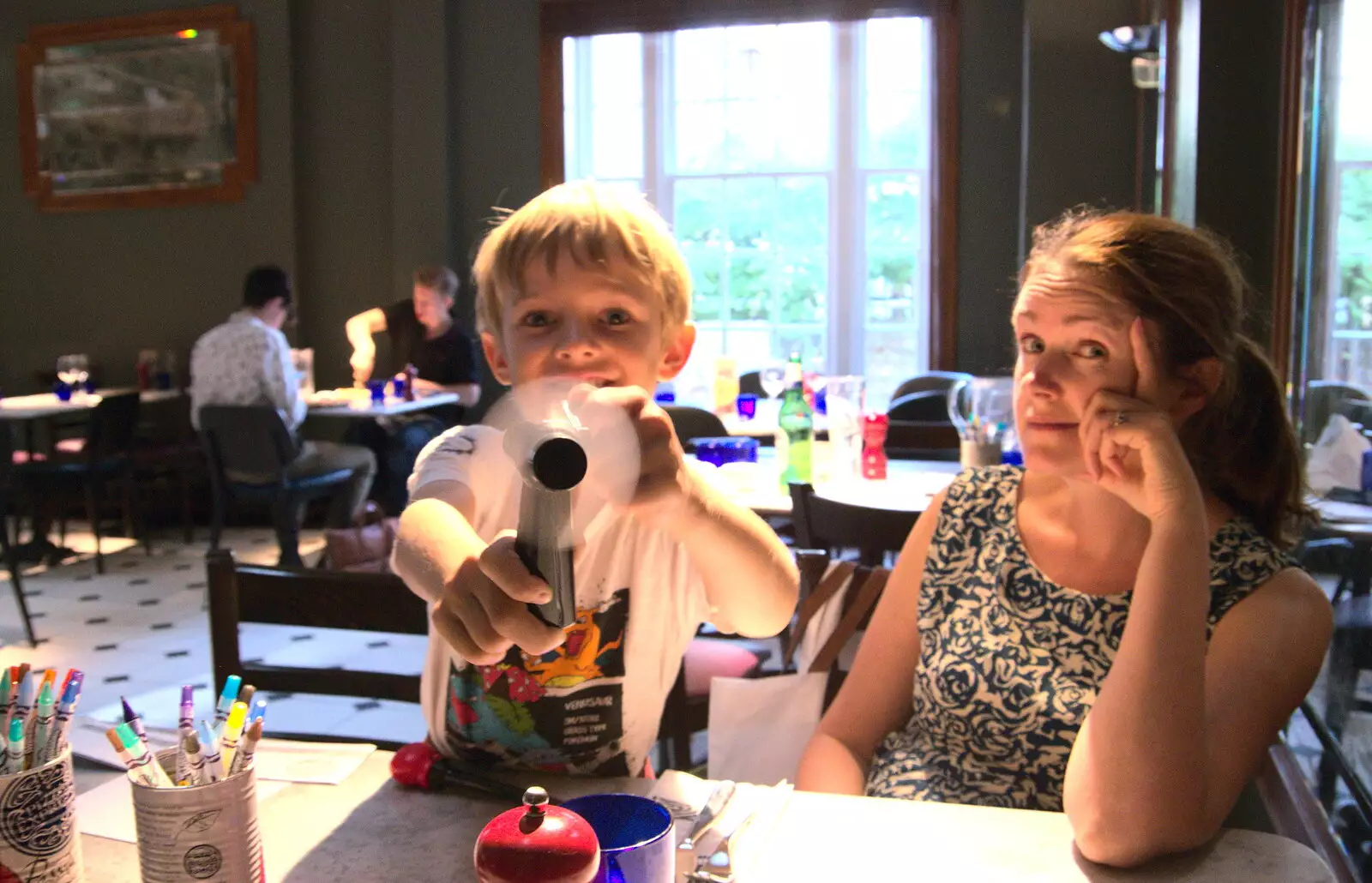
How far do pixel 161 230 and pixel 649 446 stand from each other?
735 centimetres

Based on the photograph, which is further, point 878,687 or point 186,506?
point 186,506

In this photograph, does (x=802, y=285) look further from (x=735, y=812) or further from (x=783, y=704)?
(x=735, y=812)

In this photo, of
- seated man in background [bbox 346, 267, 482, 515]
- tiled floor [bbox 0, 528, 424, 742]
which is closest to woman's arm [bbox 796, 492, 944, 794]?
tiled floor [bbox 0, 528, 424, 742]

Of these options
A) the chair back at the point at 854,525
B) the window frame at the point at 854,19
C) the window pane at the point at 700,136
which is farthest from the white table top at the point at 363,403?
the chair back at the point at 854,525

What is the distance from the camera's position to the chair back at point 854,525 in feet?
6.63

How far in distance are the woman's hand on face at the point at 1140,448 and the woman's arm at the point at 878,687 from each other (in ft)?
1.04

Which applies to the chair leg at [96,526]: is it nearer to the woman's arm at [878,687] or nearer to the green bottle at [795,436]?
the green bottle at [795,436]

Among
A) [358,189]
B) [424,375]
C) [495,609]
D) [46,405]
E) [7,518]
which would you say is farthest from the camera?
[358,189]

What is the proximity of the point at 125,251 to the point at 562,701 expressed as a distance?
7.11 meters

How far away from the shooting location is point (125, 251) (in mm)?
7121

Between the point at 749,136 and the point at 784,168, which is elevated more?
the point at 749,136

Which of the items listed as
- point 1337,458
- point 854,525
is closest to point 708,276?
point 854,525

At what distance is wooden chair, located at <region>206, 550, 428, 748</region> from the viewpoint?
142 cm

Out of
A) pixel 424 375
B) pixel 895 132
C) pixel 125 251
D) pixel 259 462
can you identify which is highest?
pixel 895 132
